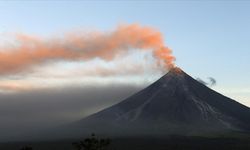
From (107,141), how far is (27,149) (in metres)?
13.5

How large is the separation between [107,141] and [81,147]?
509cm

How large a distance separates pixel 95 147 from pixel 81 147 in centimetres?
288

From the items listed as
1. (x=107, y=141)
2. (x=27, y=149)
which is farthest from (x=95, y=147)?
(x=27, y=149)

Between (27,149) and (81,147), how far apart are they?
31.9ft

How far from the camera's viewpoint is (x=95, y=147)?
87625 millimetres

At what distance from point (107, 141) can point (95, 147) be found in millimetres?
2372

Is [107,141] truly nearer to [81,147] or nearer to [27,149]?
[81,147]

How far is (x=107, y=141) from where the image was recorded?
87250mm

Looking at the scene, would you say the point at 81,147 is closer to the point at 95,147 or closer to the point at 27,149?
the point at 95,147

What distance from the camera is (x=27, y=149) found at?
8444 centimetres

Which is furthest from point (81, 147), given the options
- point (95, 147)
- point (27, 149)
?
point (27, 149)

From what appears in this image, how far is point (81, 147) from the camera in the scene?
3504 inches

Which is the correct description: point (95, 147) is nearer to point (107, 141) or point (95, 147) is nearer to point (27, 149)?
point (107, 141)
